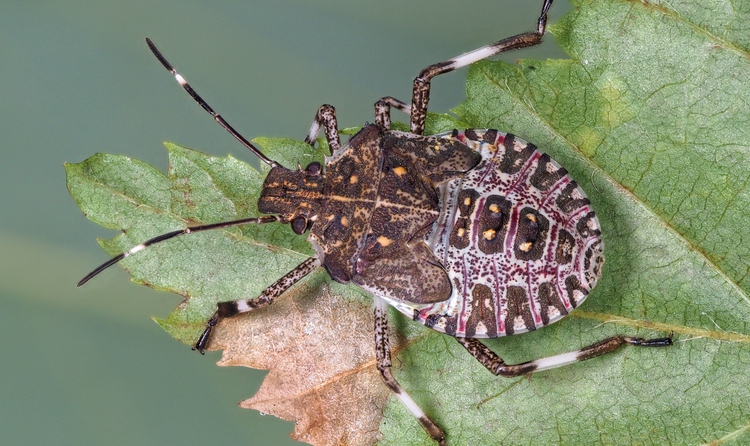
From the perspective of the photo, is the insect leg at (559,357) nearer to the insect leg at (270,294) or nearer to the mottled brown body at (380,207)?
the mottled brown body at (380,207)

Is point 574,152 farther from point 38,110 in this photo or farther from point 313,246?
point 38,110

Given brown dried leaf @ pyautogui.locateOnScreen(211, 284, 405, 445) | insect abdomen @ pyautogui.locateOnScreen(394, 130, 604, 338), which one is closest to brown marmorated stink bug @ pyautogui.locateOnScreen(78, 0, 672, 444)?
insect abdomen @ pyautogui.locateOnScreen(394, 130, 604, 338)

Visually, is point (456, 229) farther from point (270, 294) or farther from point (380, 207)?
point (270, 294)

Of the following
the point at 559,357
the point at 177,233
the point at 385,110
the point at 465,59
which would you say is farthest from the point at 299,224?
the point at 559,357

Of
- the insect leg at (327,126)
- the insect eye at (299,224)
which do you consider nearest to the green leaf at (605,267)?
the insect leg at (327,126)

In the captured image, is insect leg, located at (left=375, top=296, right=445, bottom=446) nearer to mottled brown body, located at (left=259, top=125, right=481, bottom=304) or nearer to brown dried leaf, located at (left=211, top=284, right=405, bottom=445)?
brown dried leaf, located at (left=211, top=284, right=405, bottom=445)

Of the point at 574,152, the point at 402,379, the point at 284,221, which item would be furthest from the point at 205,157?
the point at 574,152
